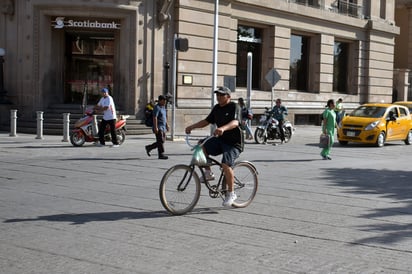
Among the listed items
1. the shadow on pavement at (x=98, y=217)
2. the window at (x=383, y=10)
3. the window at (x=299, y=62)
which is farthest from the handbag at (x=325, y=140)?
the window at (x=383, y=10)

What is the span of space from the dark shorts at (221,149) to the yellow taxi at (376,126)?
14623 millimetres

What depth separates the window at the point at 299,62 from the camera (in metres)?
33.6

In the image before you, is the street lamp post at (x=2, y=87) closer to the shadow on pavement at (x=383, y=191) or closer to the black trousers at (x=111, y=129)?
the black trousers at (x=111, y=129)

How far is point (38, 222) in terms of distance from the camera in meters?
7.99

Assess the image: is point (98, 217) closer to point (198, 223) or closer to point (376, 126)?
point (198, 223)

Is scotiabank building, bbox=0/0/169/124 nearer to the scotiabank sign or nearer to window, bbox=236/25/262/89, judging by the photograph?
the scotiabank sign

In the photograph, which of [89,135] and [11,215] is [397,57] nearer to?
[89,135]

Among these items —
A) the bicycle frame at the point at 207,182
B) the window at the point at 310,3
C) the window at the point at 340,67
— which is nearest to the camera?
the bicycle frame at the point at 207,182

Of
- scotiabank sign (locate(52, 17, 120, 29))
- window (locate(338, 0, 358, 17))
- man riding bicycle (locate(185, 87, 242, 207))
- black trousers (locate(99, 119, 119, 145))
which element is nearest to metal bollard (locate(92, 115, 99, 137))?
black trousers (locate(99, 119, 119, 145))

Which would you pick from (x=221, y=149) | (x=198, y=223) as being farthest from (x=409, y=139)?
(x=198, y=223)

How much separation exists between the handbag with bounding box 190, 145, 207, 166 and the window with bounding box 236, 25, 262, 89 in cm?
2178

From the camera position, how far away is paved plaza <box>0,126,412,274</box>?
6.24 meters

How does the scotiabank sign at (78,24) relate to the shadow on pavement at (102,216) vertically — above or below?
above

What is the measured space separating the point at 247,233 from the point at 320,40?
92.8 feet
